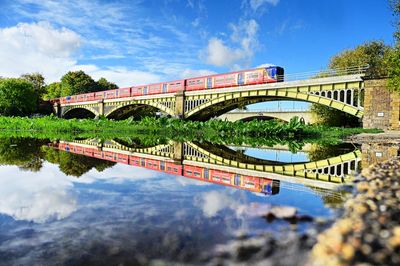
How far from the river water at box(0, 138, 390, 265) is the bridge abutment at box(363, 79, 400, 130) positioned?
1636cm

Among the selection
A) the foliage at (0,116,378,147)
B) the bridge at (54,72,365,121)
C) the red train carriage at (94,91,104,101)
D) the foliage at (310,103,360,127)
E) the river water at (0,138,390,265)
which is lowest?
the river water at (0,138,390,265)

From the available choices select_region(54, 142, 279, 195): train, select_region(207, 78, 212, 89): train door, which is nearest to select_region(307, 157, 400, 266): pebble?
select_region(54, 142, 279, 195): train

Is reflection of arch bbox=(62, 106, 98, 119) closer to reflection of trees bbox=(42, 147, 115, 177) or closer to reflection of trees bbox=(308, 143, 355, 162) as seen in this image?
reflection of trees bbox=(308, 143, 355, 162)

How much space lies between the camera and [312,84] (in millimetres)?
22516

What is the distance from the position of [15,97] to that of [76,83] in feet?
58.0

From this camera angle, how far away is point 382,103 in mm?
20578

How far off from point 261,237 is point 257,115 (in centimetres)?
4197

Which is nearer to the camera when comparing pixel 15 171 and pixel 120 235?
pixel 120 235

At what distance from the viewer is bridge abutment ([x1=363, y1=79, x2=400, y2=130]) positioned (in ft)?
66.5

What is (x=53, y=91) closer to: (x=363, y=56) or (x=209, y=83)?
(x=209, y=83)

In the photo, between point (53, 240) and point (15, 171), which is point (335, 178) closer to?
point (53, 240)

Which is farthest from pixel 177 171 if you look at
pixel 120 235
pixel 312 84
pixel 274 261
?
pixel 312 84

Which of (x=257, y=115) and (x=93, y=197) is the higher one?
(x=257, y=115)

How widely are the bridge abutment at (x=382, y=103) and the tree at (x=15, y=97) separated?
49020 millimetres
